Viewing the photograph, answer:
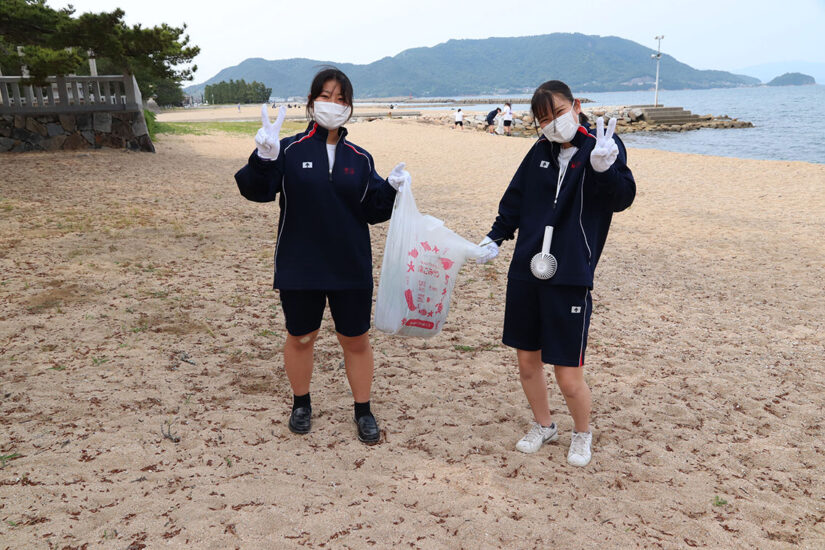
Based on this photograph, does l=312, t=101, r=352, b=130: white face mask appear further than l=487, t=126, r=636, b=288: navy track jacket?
Yes

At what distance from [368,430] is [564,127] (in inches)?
66.5

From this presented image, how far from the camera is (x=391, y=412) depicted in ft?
10.8

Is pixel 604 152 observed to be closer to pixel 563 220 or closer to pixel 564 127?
pixel 564 127

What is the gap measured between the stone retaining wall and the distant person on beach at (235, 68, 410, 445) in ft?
40.2

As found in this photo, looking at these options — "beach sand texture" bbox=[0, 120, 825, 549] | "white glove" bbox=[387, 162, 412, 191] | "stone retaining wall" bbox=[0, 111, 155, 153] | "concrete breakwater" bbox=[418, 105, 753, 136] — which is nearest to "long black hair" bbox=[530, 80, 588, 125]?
"white glove" bbox=[387, 162, 412, 191]

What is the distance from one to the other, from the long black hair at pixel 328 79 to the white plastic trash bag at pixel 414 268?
47 cm

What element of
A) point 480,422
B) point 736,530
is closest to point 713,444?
point 736,530

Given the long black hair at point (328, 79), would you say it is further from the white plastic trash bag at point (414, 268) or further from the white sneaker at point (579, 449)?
the white sneaker at point (579, 449)

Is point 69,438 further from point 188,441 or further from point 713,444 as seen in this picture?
point 713,444

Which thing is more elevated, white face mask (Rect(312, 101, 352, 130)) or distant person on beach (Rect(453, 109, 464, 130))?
distant person on beach (Rect(453, 109, 464, 130))

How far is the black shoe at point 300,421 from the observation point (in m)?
2.99

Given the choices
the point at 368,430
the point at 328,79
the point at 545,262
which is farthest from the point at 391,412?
the point at 328,79

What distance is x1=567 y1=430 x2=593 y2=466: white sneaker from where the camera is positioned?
9.14ft

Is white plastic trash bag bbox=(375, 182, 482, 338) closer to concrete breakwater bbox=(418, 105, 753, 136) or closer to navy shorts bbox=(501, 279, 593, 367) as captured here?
navy shorts bbox=(501, 279, 593, 367)
